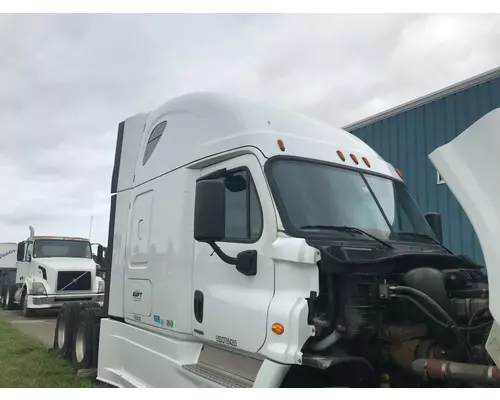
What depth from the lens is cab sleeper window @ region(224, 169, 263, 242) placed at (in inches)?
151

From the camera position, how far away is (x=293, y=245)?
3.45 m

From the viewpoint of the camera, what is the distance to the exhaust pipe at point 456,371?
2.84 m

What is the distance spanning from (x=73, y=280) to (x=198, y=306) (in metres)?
11.9

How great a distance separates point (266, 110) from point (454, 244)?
536 centimetres

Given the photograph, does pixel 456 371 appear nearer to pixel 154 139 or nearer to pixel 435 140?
pixel 154 139

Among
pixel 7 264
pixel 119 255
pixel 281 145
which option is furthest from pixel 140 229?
pixel 7 264

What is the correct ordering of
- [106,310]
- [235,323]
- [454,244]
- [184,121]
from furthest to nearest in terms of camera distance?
1. [454,244]
2. [106,310]
3. [184,121]
4. [235,323]

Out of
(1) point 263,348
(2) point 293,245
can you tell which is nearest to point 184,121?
(2) point 293,245

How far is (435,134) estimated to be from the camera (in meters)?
8.85

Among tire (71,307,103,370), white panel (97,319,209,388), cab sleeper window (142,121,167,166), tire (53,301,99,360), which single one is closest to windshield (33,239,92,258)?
tire (53,301,99,360)

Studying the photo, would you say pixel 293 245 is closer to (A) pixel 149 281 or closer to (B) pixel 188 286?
(B) pixel 188 286

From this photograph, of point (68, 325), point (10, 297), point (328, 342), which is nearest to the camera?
point (328, 342)

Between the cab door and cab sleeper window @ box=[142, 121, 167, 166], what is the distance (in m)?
1.23

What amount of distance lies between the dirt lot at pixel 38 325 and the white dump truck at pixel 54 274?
36 centimetres
